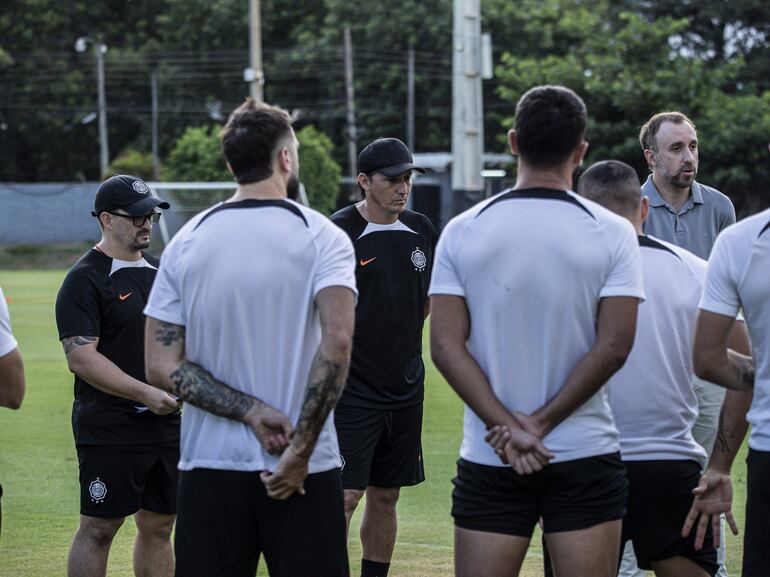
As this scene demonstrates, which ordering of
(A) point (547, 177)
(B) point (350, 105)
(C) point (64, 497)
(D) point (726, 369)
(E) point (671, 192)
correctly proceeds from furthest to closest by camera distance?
(B) point (350, 105)
(C) point (64, 497)
(E) point (671, 192)
(D) point (726, 369)
(A) point (547, 177)

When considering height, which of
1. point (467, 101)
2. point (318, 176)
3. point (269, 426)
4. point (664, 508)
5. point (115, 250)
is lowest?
point (664, 508)

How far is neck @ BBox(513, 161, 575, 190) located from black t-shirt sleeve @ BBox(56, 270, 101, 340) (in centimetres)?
261

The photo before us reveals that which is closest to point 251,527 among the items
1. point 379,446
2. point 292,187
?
point 292,187

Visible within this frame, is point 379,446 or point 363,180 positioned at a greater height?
point 363,180

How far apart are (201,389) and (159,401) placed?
1.72m

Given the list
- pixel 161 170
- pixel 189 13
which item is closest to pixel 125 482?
pixel 161 170

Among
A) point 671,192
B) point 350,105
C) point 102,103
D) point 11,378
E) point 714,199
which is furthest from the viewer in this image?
point 102,103

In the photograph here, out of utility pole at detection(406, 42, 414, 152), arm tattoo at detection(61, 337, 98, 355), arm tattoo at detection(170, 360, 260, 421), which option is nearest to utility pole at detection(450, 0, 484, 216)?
arm tattoo at detection(61, 337, 98, 355)

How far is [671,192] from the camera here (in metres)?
6.48

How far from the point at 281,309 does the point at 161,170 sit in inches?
1796

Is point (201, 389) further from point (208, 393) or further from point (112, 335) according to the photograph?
point (112, 335)

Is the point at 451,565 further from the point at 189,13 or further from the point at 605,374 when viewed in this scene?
the point at 189,13

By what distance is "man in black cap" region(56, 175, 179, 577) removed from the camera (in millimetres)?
Answer: 5797

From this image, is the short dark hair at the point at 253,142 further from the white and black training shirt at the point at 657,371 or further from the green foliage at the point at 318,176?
the green foliage at the point at 318,176
